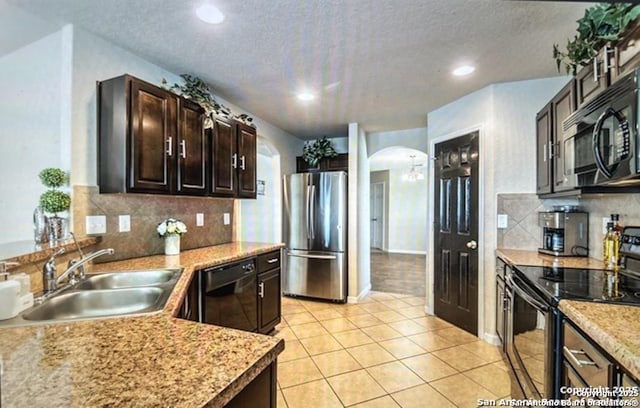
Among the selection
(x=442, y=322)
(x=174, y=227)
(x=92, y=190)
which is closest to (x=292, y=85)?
(x=174, y=227)

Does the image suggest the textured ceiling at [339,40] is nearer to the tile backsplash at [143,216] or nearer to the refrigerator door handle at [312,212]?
the tile backsplash at [143,216]

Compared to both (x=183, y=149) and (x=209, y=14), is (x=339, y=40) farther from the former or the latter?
(x=183, y=149)

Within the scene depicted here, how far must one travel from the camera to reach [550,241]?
2.50 metres

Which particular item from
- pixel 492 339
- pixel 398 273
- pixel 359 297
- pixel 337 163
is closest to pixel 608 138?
pixel 492 339

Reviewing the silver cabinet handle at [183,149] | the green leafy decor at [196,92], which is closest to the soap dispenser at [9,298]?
the silver cabinet handle at [183,149]

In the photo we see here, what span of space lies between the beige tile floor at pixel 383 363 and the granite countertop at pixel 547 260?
892 millimetres

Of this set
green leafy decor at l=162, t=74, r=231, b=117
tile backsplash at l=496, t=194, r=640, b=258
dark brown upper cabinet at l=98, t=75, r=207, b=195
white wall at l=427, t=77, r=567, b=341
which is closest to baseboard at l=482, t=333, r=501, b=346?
white wall at l=427, t=77, r=567, b=341

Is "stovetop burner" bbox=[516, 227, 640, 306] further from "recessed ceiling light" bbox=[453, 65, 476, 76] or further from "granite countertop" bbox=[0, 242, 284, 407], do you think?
"recessed ceiling light" bbox=[453, 65, 476, 76]

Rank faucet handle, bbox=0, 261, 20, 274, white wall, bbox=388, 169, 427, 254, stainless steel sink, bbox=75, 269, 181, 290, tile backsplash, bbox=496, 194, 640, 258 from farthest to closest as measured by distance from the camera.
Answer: white wall, bbox=388, 169, 427, 254 → tile backsplash, bbox=496, 194, 640, 258 → stainless steel sink, bbox=75, 269, 181, 290 → faucet handle, bbox=0, 261, 20, 274

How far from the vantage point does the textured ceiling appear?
5.96ft

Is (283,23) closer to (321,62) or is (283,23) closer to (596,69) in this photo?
(321,62)

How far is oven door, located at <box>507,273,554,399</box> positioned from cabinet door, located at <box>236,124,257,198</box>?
2.43 m

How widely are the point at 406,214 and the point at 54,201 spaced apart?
25.6 feet

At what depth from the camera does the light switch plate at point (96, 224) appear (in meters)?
2.06
